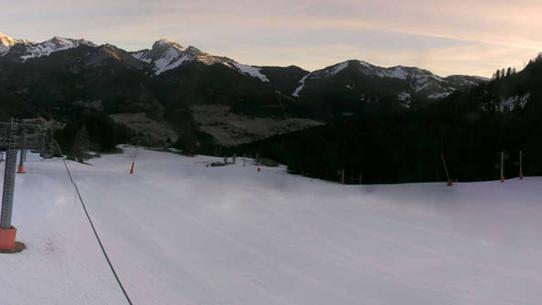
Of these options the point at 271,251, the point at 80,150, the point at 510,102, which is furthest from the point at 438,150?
the point at 271,251

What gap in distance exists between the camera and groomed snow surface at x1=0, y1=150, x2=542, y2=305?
9.17m

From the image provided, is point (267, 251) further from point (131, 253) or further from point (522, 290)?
point (522, 290)

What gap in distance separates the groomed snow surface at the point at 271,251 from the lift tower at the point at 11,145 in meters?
0.54

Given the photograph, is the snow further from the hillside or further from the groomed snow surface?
the groomed snow surface

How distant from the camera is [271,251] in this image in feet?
42.9

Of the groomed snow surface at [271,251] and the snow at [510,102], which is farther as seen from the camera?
the snow at [510,102]

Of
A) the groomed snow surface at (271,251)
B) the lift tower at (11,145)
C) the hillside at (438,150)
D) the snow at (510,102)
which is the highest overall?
the snow at (510,102)

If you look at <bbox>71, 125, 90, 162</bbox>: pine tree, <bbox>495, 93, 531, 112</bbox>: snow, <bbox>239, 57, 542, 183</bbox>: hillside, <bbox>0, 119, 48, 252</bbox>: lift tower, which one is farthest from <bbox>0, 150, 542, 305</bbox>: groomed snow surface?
<bbox>495, 93, 531, 112</bbox>: snow

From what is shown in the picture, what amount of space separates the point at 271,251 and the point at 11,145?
6.56 m

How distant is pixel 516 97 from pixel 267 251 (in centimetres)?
6190

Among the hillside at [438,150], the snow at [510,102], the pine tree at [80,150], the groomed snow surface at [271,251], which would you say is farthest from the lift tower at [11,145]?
the snow at [510,102]

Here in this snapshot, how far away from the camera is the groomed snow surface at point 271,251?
9172 millimetres

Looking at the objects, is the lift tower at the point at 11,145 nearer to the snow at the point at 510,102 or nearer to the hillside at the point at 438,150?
the hillside at the point at 438,150

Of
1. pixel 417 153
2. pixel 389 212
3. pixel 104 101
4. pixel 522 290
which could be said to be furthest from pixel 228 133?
pixel 522 290
